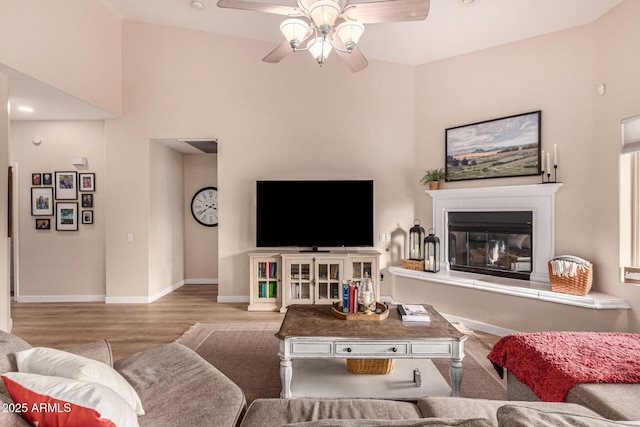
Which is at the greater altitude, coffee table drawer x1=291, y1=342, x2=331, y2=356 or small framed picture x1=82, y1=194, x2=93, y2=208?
small framed picture x1=82, y1=194, x2=93, y2=208

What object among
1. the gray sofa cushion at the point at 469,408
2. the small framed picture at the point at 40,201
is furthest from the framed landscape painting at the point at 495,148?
the small framed picture at the point at 40,201

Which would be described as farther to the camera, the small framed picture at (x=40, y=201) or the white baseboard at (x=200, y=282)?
the white baseboard at (x=200, y=282)

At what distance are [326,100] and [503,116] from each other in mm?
2231

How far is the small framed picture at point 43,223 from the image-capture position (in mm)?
4672

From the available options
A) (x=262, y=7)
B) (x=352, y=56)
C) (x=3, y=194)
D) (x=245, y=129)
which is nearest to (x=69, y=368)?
(x=262, y=7)

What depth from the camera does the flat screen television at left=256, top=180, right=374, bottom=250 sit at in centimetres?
436

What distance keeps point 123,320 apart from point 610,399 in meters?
4.40

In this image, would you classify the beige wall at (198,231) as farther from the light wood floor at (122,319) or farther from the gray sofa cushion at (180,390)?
the gray sofa cushion at (180,390)

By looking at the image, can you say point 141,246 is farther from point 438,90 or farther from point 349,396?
point 438,90

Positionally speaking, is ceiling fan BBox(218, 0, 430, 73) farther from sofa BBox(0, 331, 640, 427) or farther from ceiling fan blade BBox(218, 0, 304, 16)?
sofa BBox(0, 331, 640, 427)

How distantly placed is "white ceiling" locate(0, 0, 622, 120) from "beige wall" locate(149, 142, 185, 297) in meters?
1.04

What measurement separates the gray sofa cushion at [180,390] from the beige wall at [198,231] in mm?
4105

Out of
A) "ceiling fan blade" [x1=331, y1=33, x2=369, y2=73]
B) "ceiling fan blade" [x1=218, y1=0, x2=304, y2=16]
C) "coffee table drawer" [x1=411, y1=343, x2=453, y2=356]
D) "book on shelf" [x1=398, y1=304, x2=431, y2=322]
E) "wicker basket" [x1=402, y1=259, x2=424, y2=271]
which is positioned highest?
"ceiling fan blade" [x1=218, y1=0, x2=304, y2=16]

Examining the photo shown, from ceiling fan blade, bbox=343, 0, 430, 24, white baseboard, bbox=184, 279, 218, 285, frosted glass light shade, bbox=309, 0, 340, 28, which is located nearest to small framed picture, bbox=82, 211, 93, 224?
white baseboard, bbox=184, 279, 218, 285
